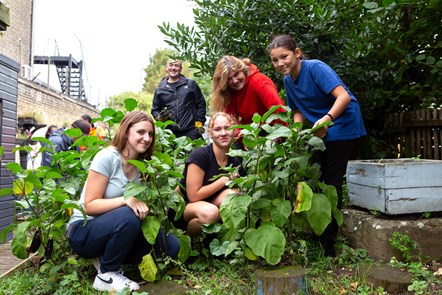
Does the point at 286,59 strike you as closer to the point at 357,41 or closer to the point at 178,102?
the point at 357,41

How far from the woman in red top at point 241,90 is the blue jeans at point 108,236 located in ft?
4.58

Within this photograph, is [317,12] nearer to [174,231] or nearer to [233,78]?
[233,78]

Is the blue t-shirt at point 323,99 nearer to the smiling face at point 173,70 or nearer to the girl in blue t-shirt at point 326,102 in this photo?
the girl in blue t-shirt at point 326,102

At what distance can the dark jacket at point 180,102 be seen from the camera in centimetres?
517

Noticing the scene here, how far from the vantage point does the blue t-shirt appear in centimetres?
299

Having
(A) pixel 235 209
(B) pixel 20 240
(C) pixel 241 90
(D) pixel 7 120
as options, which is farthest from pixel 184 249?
(D) pixel 7 120

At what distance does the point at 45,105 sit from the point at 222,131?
14086 millimetres

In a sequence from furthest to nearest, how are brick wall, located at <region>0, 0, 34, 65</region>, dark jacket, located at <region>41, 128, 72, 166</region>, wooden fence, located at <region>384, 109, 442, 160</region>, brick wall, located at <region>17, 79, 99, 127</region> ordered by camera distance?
brick wall, located at <region>0, 0, 34, 65</region> < brick wall, located at <region>17, 79, 99, 127</region> < dark jacket, located at <region>41, 128, 72, 166</region> < wooden fence, located at <region>384, 109, 442, 160</region>

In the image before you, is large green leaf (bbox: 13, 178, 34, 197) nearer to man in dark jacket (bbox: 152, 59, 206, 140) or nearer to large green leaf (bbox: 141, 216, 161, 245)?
large green leaf (bbox: 141, 216, 161, 245)

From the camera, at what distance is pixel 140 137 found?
9.40ft

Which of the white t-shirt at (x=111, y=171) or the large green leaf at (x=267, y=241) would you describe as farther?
the white t-shirt at (x=111, y=171)

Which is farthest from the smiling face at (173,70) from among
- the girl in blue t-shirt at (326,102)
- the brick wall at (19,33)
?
the brick wall at (19,33)

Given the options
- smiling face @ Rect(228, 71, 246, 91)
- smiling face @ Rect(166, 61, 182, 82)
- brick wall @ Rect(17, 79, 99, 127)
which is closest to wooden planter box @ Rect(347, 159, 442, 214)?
smiling face @ Rect(228, 71, 246, 91)

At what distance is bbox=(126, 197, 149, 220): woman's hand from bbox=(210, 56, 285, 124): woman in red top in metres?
1.29
